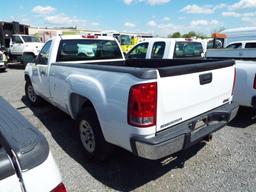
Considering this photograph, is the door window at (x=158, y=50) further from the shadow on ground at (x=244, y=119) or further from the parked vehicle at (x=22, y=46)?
the parked vehicle at (x=22, y=46)

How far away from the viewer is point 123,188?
3057 mm

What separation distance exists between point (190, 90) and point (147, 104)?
0.68m

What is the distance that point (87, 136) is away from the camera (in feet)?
12.1

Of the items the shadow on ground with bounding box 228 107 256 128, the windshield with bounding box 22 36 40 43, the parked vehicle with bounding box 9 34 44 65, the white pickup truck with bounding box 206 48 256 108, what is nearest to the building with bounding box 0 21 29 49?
the parked vehicle with bounding box 9 34 44 65

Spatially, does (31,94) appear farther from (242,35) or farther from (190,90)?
(242,35)

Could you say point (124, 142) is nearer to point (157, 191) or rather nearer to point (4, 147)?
point (157, 191)

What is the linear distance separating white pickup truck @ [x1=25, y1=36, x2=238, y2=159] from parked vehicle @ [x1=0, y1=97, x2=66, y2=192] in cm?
136

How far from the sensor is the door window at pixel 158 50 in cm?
793

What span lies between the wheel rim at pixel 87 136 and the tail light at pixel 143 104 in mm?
1091

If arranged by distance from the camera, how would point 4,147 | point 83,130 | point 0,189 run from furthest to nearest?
point 83,130 → point 4,147 → point 0,189

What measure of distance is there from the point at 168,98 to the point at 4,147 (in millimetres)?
1783

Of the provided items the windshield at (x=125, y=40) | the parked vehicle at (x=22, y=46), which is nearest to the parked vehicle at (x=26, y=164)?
the parked vehicle at (x=22, y=46)

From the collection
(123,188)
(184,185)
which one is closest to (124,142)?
(123,188)

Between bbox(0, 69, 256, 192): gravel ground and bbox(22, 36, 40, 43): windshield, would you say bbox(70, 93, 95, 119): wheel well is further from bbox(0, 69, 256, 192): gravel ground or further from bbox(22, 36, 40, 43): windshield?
bbox(22, 36, 40, 43): windshield
